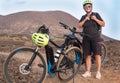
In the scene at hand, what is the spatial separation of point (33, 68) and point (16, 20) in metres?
38.1

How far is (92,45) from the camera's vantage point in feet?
34.5

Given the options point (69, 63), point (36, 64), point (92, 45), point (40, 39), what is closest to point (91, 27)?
point (92, 45)

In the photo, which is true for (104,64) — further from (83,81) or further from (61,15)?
(61,15)

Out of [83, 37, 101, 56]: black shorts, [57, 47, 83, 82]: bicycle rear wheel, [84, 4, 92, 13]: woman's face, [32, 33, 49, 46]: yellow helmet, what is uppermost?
[84, 4, 92, 13]: woman's face

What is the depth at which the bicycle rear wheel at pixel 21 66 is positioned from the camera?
8.95 metres

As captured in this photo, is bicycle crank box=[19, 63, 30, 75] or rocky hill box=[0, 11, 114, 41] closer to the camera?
bicycle crank box=[19, 63, 30, 75]

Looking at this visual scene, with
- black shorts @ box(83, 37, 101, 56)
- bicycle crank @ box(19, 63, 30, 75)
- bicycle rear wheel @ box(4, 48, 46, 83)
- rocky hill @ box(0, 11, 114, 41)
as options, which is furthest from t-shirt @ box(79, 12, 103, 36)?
rocky hill @ box(0, 11, 114, 41)

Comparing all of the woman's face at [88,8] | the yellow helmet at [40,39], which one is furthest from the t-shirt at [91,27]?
the yellow helmet at [40,39]

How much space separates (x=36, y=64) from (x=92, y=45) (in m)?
1.91

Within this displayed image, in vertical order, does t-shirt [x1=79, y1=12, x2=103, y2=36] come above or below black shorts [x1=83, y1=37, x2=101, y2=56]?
above

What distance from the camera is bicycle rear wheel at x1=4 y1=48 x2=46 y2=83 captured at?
895cm

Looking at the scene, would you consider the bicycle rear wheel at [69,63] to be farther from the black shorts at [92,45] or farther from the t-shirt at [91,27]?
the t-shirt at [91,27]

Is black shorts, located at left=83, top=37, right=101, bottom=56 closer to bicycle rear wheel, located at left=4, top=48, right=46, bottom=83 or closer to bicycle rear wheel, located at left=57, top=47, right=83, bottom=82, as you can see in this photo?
bicycle rear wheel, located at left=57, top=47, right=83, bottom=82

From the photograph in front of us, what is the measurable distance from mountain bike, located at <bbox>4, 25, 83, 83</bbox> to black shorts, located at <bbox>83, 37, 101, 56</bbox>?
0.64 ft
